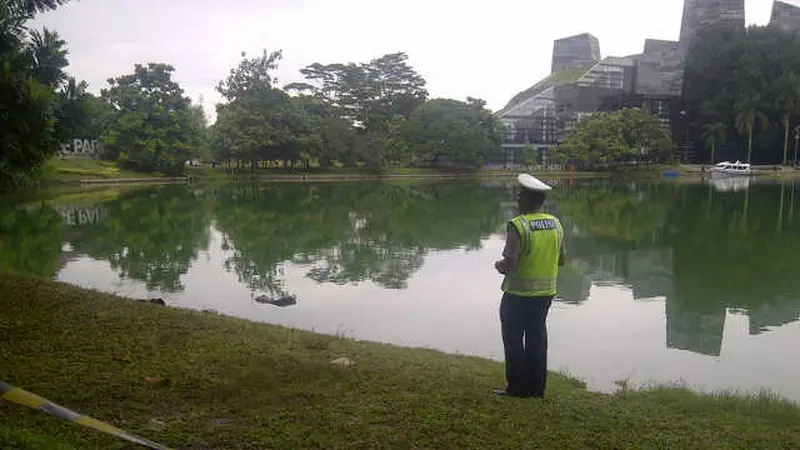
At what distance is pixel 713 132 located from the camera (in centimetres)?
6575

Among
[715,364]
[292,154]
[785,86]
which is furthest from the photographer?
[785,86]

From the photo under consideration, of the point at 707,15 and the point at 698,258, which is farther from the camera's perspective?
the point at 707,15

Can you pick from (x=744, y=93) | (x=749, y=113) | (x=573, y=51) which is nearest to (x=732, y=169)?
(x=749, y=113)

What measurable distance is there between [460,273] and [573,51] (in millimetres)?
83796

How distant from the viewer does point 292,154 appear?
51.2 metres

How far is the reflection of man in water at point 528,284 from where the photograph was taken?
4160mm

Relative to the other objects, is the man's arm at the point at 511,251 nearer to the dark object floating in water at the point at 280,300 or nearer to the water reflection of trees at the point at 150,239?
the dark object floating in water at the point at 280,300

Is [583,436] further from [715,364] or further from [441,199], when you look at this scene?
[441,199]

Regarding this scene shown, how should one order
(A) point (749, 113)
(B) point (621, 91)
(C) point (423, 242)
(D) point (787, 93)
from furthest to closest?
(B) point (621, 91)
(A) point (749, 113)
(D) point (787, 93)
(C) point (423, 242)

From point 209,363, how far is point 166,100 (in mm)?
46233

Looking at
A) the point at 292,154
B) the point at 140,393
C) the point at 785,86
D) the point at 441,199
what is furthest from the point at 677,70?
the point at 140,393

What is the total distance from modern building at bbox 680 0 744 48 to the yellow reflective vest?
7624cm

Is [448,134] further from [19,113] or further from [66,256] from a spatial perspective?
[19,113]

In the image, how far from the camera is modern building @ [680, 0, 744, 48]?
70125 mm
